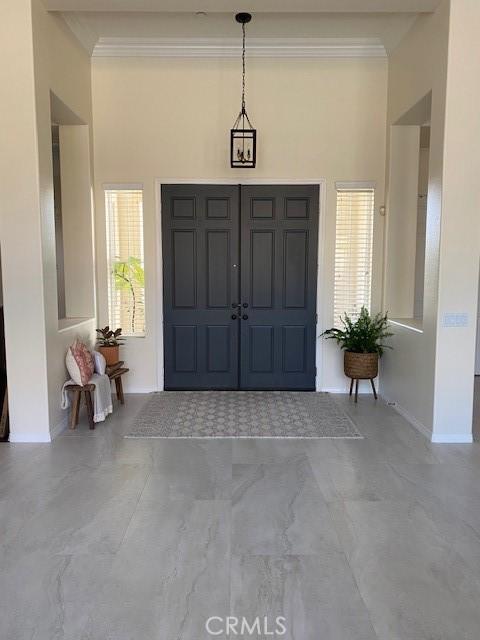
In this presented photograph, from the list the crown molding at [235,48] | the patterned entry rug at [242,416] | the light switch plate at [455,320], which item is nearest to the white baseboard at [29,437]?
the patterned entry rug at [242,416]

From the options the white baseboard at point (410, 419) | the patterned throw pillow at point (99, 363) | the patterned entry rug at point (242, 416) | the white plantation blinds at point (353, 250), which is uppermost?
the white plantation blinds at point (353, 250)

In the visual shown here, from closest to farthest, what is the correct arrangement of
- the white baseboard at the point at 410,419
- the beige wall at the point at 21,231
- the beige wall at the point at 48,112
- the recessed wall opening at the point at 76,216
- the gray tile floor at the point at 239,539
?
1. the gray tile floor at the point at 239,539
2. the beige wall at the point at 21,231
3. the beige wall at the point at 48,112
4. the white baseboard at the point at 410,419
5. the recessed wall opening at the point at 76,216

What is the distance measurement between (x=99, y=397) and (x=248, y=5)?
3658 millimetres

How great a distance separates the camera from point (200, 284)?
5289mm

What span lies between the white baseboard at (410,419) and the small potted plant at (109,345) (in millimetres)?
3027

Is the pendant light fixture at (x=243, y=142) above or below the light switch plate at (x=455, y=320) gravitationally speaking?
above

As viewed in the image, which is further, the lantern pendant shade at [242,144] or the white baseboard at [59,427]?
the lantern pendant shade at [242,144]

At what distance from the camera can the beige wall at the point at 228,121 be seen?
4.98m

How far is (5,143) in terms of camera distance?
11.8 feet

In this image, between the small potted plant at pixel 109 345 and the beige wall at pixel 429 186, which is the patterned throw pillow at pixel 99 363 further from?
the beige wall at pixel 429 186

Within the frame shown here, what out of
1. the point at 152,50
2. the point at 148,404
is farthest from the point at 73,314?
the point at 152,50

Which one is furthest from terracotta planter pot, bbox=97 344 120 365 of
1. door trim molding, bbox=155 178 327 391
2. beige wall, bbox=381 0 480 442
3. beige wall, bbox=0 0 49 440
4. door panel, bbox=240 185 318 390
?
beige wall, bbox=381 0 480 442

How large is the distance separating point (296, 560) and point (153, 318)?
11.6ft

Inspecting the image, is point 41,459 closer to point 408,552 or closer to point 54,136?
point 408,552
